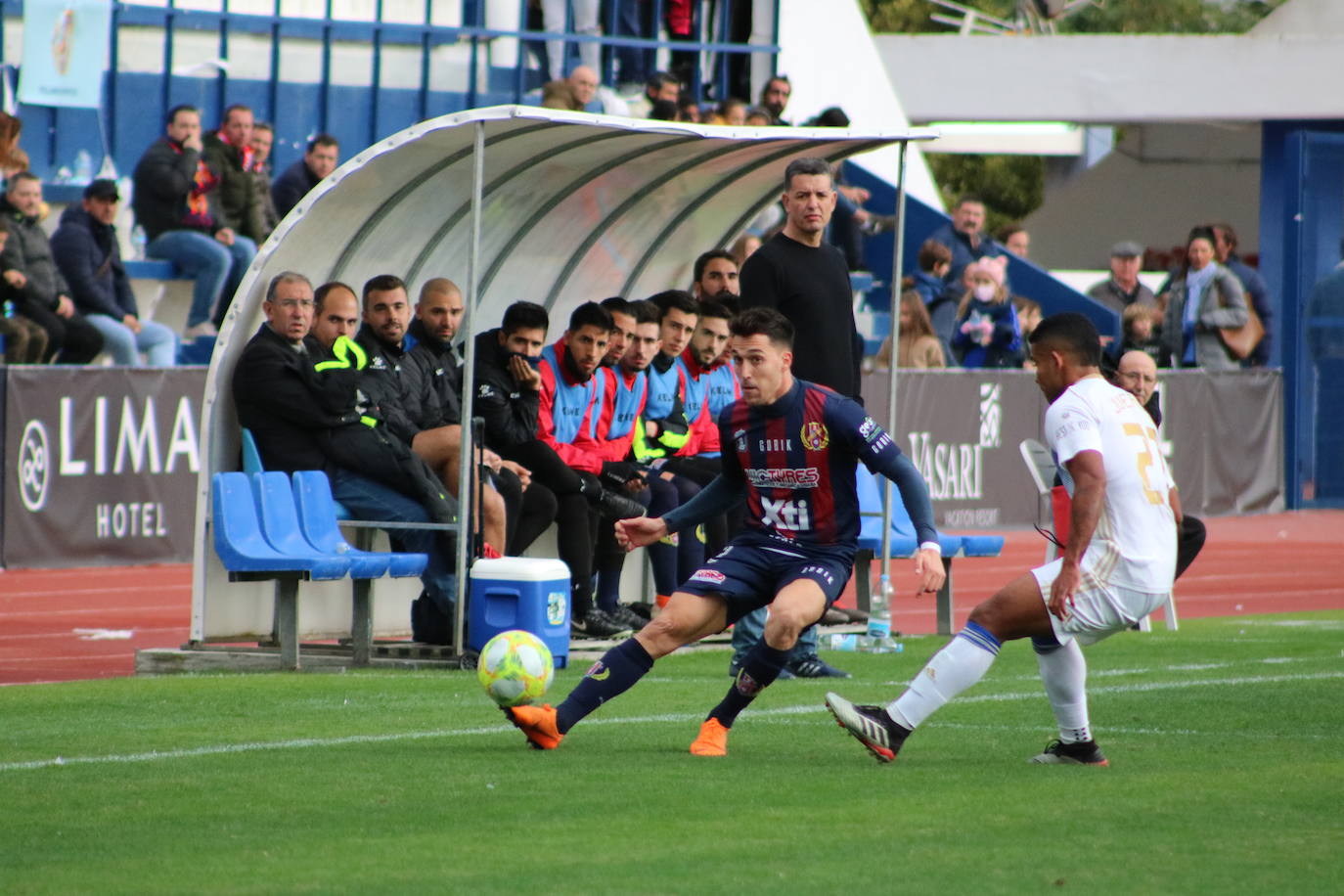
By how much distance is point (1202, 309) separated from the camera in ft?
81.5

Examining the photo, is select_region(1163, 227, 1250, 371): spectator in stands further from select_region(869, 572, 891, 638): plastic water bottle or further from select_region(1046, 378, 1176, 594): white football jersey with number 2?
select_region(1046, 378, 1176, 594): white football jersey with number 2

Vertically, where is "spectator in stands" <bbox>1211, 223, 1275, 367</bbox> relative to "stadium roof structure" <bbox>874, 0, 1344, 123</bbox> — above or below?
below

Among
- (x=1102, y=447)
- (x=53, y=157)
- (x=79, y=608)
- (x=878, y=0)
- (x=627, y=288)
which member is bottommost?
(x=79, y=608)

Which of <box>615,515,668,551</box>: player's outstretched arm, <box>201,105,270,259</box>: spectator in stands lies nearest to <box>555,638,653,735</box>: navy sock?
<box>615,515,668,551</box>: player's outstretched arm

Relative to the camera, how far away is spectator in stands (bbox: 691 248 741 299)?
1366 centimetres

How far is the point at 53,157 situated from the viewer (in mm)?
20953

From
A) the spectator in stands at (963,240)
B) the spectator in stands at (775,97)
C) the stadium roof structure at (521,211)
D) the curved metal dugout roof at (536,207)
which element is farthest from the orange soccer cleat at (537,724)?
the spectator in stands at (963,240)

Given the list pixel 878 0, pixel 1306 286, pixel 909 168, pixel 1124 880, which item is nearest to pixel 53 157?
pixel 909 168

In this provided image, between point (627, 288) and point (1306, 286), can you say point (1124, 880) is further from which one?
point (1306, 286)

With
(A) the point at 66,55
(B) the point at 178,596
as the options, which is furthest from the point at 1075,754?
(A) the point at 66,55

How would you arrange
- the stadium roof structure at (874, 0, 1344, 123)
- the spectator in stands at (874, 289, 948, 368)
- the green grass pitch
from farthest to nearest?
1. the stadium roof structure at (874, 0, 1344, 123)
2. the spectator in stands at (874, 289, 948, 368)
3. the green grass pitch

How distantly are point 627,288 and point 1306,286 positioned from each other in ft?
49.6

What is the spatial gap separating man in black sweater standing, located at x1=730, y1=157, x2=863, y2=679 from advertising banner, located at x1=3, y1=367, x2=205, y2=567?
6.23m

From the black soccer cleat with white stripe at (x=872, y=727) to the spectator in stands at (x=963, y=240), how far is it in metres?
15.3
